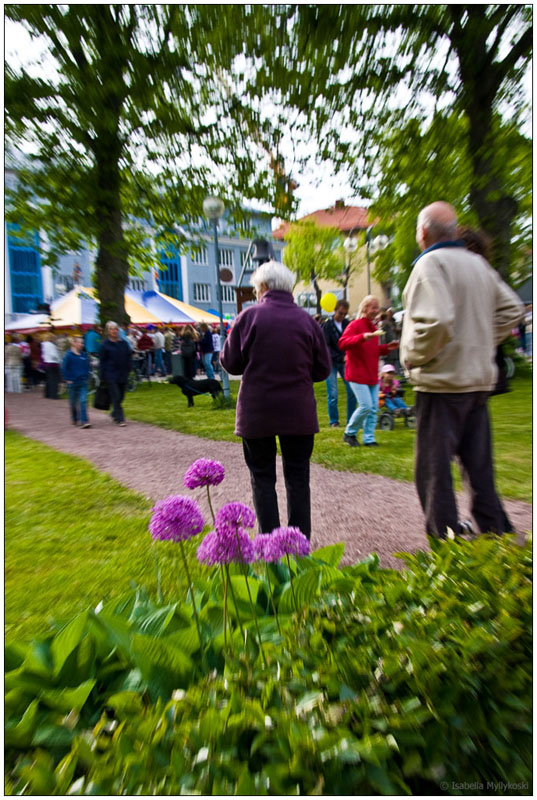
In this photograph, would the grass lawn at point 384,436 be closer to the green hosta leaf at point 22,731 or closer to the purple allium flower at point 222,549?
the purple allium flower at point 222,549

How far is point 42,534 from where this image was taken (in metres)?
4.30

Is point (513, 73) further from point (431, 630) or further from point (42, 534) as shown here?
point (42, 534)

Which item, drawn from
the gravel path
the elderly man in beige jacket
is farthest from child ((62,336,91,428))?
the elderly man in beige jacket

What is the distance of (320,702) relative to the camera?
3.29ft

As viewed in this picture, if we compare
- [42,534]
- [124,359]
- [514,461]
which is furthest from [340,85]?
[124,359]

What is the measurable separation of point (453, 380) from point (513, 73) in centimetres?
353

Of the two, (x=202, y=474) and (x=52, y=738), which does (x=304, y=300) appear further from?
(x=52, y=738)

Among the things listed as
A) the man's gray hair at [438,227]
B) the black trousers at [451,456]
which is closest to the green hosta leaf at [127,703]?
the black trousers at [451,456]

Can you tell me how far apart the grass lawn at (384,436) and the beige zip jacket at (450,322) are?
258cm

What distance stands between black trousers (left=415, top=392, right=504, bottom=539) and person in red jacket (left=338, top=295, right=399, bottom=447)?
3.82m

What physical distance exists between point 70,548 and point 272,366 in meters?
2.20

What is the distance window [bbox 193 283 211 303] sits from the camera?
46928 mm

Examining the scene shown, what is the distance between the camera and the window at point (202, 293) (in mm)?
46928

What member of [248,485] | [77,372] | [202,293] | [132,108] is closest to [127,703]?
[132,108]
